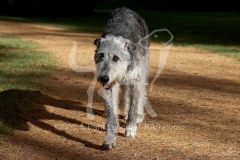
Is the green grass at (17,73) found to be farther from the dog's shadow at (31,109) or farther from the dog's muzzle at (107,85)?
the dog's muzzle at (107,85)

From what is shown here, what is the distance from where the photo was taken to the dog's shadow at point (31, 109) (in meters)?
7.00

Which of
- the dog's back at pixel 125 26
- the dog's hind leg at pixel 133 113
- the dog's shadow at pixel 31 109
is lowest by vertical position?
the dog's shadow at pixel 31 109

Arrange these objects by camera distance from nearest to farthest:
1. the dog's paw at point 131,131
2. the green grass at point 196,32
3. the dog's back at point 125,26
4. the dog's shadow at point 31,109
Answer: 1. the dog's back at point 125,26
2. the dog's paw at point 131,131
3. the dog's shadow at point 31,109
4. the green grass at point 196,32

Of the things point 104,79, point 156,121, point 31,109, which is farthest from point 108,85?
point 31,109

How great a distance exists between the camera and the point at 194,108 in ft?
26.9

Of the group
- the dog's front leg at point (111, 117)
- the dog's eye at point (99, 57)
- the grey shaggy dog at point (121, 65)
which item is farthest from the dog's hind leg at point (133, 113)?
the dog's eye at point (99, 57)

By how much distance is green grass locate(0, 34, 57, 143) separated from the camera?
24.6 ft

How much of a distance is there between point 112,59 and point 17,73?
230 inches

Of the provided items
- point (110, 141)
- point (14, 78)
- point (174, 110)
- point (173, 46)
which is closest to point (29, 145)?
point (110, 141)

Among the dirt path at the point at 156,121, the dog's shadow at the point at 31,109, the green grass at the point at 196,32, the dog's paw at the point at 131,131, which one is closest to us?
the dirt path at the point at 156,121

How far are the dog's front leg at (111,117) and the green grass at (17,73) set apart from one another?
1462mm

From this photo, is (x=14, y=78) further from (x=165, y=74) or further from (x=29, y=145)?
(x=29, y=145)

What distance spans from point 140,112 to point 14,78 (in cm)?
432

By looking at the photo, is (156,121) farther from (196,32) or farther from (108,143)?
(196,32)
